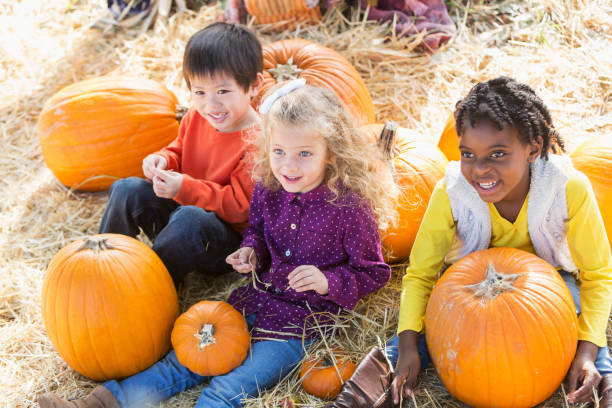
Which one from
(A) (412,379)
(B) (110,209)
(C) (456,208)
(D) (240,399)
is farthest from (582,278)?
(B) (110,209)

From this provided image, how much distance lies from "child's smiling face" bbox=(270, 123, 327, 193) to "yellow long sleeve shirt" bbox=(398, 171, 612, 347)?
59 centimetres

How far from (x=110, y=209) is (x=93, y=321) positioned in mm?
840

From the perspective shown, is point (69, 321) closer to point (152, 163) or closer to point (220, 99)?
point (152, 163)

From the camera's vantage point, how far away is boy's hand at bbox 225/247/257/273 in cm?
304

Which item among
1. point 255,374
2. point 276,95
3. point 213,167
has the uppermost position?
point 276,95

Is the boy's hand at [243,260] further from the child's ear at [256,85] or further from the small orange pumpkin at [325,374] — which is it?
the child's ear at [256,85]

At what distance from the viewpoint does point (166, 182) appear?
10.8ft

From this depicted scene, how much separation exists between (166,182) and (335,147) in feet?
3.27

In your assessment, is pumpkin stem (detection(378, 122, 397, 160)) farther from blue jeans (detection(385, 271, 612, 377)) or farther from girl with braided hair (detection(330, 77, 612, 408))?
blue jeans (detection(385, 271, 612, 377))

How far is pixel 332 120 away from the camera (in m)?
2.85

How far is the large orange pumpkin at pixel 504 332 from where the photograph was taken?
2428mm

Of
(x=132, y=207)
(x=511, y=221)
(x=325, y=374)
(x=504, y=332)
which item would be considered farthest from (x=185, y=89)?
(x=504, y=332)

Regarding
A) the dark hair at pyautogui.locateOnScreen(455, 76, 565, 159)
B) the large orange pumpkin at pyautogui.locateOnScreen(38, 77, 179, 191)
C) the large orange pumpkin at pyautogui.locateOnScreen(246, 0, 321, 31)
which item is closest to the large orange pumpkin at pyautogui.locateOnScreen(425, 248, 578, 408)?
the dark hair at pyautogui.locateOnScreen(455, 76, 565, 159)

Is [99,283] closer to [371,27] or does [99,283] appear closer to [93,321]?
[93,321]
